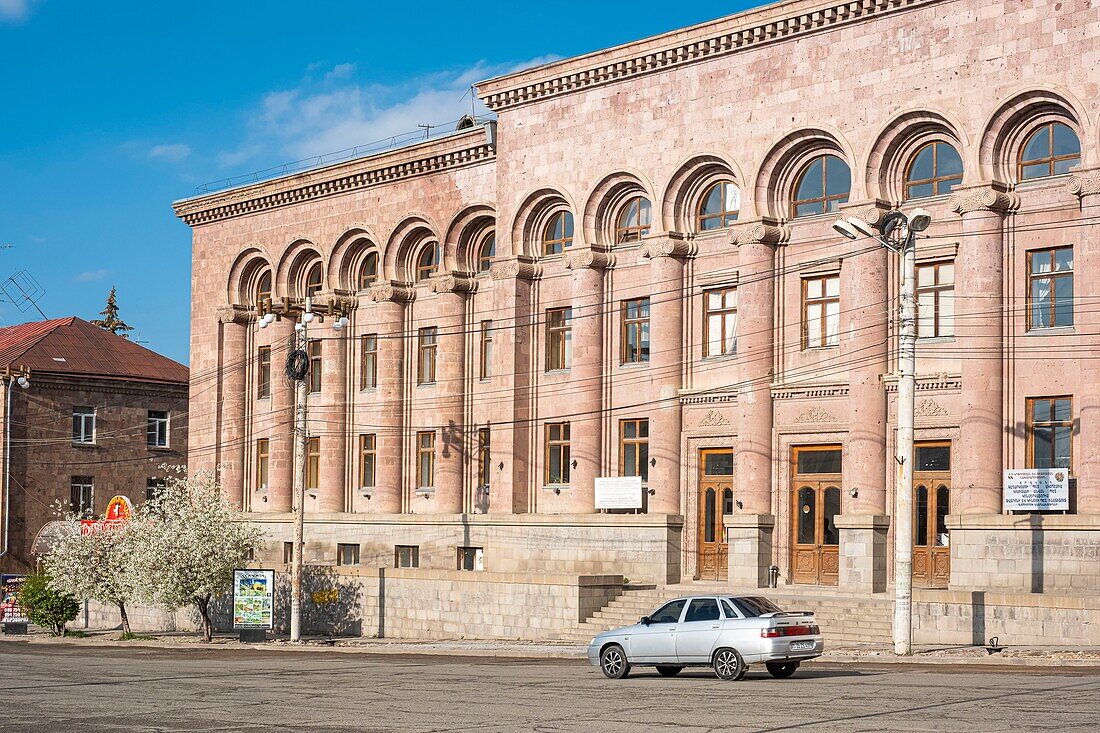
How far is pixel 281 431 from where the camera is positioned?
56.7m

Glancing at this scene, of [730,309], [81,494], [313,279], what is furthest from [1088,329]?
[81,494]

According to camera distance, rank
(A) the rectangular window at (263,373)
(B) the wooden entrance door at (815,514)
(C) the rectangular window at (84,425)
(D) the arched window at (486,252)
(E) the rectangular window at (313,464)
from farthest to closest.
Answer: (C) the rectangular window at (84,425) < (A) the rectangular window at (263,373) < (E) the rectangular window at (313,464) < (D) the arched window at (486,252) < (B) the wooden entrance door at (815,514)

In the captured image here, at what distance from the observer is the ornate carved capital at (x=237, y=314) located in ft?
192

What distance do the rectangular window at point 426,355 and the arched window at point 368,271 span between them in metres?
3.40

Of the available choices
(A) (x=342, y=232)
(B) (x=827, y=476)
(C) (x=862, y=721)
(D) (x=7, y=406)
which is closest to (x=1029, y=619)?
(B) (x=827, y=476)

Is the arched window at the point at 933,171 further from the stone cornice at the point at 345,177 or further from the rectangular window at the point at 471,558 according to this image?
the rectangular window at the point at 471,558

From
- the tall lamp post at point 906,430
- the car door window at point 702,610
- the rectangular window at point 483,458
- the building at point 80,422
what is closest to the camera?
the car door window at point 702,610

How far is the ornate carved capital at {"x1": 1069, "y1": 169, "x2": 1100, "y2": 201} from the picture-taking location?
34.0 meters

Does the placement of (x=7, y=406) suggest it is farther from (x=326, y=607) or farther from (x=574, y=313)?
(x=574, y=313)

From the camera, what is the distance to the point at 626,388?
44.1m

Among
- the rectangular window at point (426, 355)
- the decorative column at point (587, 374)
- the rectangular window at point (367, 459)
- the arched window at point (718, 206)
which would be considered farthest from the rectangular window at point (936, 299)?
the rectangular window at point (367, 459)

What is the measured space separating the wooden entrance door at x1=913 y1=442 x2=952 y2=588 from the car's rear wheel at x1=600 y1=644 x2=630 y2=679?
40.6ft

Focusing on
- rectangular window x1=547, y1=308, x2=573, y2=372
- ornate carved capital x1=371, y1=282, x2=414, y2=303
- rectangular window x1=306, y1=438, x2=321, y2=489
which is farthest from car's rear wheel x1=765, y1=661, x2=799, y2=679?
rectangular window x1=306, y1=438, x2=321, y2=489

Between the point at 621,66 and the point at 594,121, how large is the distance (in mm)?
1951
